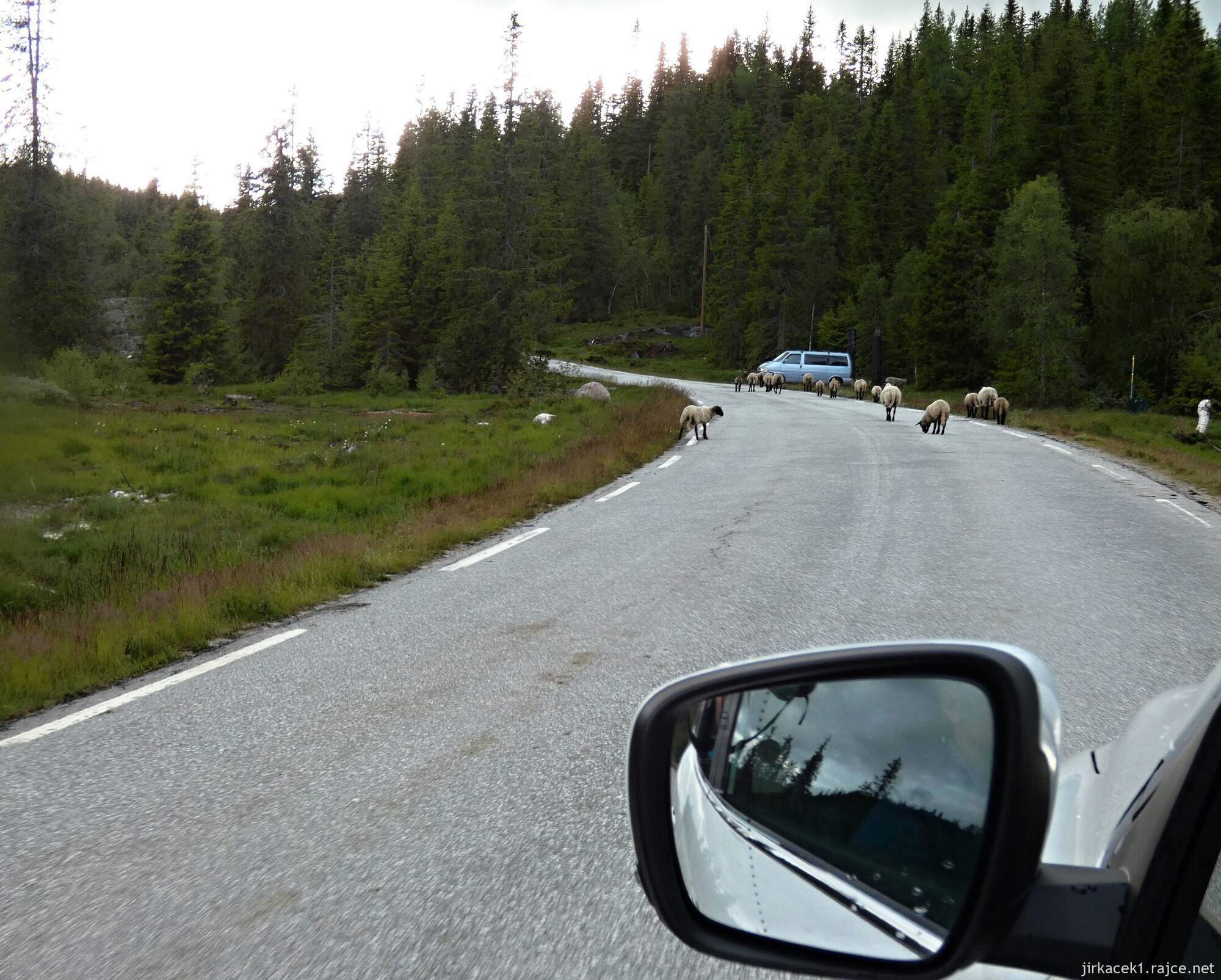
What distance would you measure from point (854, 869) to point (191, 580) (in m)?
8.00

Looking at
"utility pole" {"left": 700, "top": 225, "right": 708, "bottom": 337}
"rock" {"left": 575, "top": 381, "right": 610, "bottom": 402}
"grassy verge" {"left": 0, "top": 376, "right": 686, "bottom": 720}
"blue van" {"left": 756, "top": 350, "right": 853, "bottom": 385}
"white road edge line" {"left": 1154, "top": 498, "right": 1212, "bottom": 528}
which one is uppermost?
"utility pole" {"left": 700, "top": 225, "right": 708, "bottom": 337}

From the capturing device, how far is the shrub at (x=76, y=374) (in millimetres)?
25250

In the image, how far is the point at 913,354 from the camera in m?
57.5

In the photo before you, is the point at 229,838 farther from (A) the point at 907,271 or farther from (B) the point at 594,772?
(A) the point at 907,271

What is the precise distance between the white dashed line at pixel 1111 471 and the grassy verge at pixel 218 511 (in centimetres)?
736

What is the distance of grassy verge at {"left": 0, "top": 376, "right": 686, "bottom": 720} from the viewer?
A: 6512mm

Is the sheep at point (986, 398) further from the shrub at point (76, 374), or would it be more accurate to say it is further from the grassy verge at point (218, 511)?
the shrub at point (76, 374)

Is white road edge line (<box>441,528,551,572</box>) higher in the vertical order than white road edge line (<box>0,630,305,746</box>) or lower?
higher

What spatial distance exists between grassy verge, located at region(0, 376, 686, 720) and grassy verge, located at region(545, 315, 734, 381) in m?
43.5

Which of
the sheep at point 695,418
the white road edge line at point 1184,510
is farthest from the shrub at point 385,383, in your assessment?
the white road edge line at point 1184,510

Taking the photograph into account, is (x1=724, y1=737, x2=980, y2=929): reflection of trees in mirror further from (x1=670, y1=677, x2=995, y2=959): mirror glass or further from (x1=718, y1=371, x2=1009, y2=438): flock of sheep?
(x1=718, y1=371, x2=1009, y2=438): flock of sheep

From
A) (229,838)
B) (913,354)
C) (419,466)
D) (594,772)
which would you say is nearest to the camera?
(229,838)

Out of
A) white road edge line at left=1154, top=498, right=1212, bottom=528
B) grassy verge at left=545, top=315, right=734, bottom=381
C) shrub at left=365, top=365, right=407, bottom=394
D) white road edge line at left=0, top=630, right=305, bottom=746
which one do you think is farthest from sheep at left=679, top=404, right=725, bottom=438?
grassy verge at left=545, top=315, right=734, bottom=381

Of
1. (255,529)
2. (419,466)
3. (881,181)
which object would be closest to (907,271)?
(881,181)
